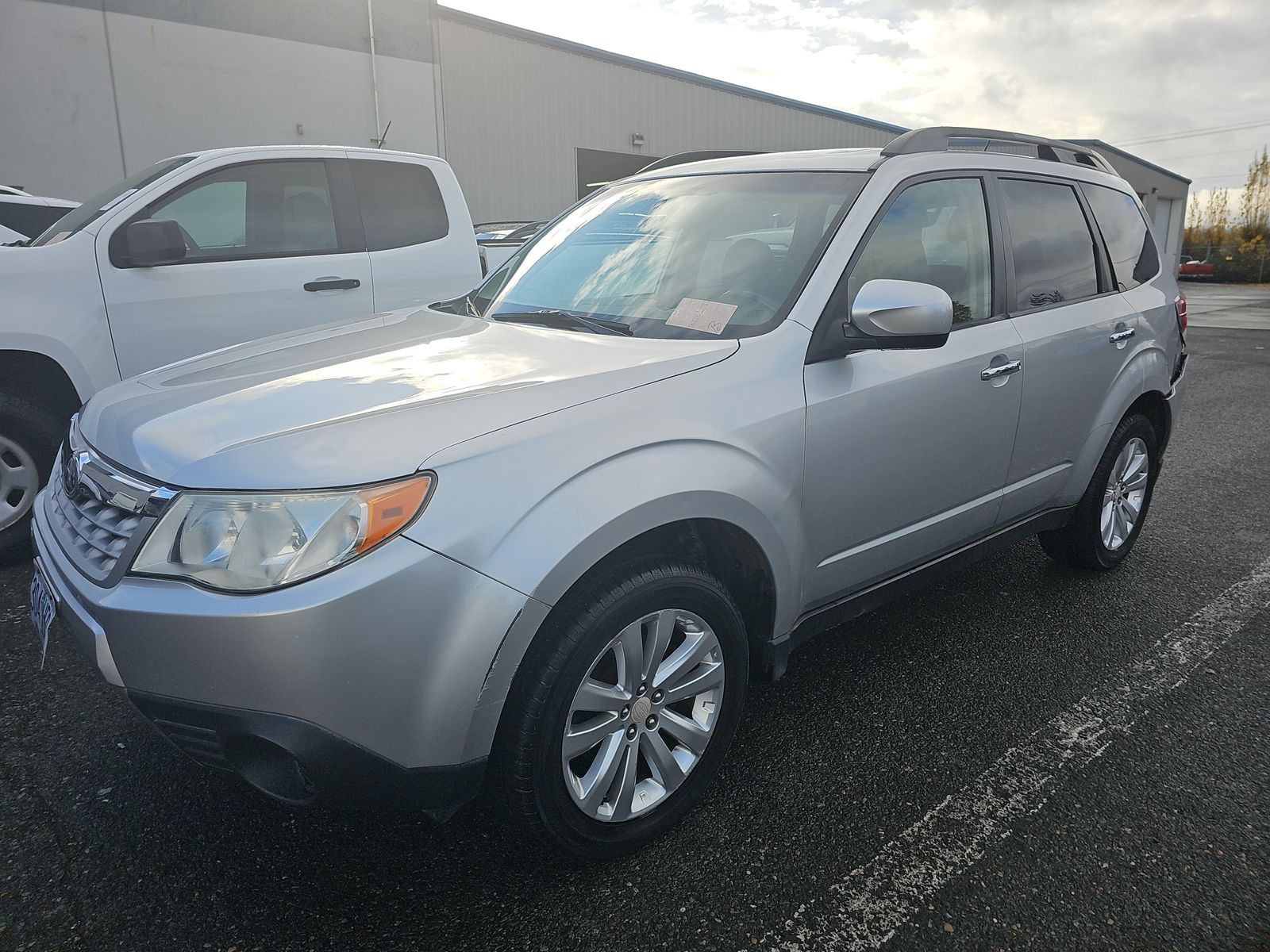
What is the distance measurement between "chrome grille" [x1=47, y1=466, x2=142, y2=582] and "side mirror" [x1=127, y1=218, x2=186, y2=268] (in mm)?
2291

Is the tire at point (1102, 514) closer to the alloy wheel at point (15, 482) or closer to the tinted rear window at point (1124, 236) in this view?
the tinted rear window at point (1124, 236)

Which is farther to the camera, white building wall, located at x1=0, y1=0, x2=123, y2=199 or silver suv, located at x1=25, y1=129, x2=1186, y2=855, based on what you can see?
white building wall, located at x1=0, y1=0, x2=123, y2=199

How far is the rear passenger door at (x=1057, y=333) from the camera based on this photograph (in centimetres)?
312

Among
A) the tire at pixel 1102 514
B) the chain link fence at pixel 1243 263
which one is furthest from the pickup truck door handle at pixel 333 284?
the chain link fence at pixel 1243 263

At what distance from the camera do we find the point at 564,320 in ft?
8.79

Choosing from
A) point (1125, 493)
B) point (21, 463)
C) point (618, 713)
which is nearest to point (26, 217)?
point (21, 463)

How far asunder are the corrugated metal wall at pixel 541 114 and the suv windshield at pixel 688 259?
13979 millimetres

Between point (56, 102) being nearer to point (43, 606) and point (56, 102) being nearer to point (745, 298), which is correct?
point (43, 606)

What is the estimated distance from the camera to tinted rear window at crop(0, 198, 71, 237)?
600 centimetres

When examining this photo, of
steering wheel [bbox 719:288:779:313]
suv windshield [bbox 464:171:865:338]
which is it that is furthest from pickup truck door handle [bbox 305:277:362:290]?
steering wheel [bbox 719:288:779:313]

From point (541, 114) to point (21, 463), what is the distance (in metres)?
15.3

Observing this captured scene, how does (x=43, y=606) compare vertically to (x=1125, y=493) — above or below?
above

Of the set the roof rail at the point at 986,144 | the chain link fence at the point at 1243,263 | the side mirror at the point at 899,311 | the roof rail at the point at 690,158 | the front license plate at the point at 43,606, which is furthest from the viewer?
the chain link fence at the point at 1243,263

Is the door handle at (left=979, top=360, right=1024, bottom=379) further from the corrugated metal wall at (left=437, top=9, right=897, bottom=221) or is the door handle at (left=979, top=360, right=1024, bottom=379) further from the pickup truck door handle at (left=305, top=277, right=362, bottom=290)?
the corrugated metal wall at (left=437, top=9, right=897, bottom=221)
